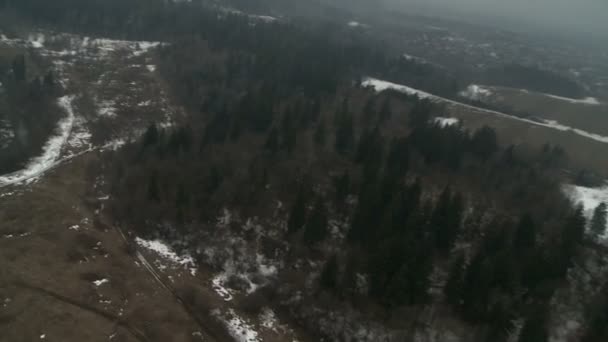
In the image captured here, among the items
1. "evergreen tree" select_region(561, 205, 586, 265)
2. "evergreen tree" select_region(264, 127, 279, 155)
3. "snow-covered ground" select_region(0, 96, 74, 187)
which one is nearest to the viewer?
"evergreen tree" select_region(561, 205, 586, 265)

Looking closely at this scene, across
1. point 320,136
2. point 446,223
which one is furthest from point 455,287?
point 320,136

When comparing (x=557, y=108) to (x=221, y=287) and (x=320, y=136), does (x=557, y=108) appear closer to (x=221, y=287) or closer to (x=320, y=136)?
(x=320, y=136)

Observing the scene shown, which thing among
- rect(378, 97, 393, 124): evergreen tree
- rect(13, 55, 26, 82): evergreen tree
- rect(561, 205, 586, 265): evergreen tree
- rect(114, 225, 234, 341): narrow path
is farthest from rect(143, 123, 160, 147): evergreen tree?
rect(561, 205, 586, 265): evergreen tree

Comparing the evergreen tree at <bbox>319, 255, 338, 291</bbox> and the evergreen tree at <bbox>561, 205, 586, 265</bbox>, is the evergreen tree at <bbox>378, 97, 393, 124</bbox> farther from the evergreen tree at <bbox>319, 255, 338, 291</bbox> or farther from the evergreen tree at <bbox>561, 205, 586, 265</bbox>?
the evergreen tree at <bbox>319, 255, 338, 291</bbox>

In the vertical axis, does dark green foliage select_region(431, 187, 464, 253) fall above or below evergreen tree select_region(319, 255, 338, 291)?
above

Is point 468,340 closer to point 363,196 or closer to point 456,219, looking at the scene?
point 456,219

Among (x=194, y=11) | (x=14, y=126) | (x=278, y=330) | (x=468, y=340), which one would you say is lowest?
(x=278, y=330)

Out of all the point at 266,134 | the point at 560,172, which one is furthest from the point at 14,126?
the point at 560,172
